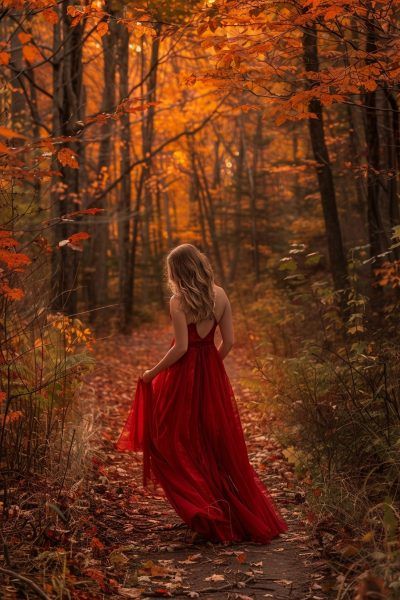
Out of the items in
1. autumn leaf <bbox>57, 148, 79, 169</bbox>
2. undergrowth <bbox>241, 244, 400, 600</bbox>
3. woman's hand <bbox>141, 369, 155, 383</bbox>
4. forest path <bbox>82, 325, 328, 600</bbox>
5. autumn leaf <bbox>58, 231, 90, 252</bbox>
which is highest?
autumn leaf <bbox>57, 148, 79, 169</bbox>

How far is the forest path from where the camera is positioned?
381 centimetres

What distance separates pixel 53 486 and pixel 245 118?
24.2m

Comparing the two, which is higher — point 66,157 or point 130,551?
point 66,157

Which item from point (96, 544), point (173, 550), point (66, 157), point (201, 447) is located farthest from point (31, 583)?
point (66, 157)

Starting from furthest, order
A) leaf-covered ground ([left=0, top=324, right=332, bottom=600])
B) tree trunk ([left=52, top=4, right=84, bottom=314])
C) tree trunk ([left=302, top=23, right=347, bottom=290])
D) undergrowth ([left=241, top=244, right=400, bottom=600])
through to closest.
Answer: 1. tree trunk ([left=52, top=4, right=84, bottom=314])
2. tree trunk ([left=302, top=23, right=347, bottom=290])
3. leaf-covered ground ([left=0, top=324, right=332, bottom=600])
4. undergrowth ([left=241, top=244, right=400, bottom=600])

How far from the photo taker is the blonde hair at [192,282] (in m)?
4.87

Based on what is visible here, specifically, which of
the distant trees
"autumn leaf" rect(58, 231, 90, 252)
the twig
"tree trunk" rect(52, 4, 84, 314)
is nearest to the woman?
"autumn leaf" rect(58, 231, 90, 252)

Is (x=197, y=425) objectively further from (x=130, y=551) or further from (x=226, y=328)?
(x=130, y=551)

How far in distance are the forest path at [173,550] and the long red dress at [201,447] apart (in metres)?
0.17

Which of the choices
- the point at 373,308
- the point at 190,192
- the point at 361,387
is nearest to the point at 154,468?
the point at 361,387

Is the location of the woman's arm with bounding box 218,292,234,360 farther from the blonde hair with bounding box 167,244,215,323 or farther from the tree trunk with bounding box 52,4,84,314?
the tree trunk with bounding box 52,4,84,314

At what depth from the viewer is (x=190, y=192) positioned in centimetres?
3444

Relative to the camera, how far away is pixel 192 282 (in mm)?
4875

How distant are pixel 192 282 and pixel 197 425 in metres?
1.10
